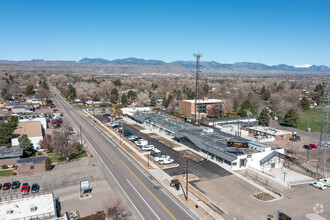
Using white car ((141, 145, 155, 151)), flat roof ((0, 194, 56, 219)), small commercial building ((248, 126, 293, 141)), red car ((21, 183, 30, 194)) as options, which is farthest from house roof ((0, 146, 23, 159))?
small commercial building ((248, 126, 293, 141))

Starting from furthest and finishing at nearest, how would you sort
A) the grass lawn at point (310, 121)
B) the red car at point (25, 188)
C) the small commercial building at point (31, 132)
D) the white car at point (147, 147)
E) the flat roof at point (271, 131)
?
the grass lawn at point (310, 121) → the flat roof at point (271, 131) → the small commercial building at point (31, 132) → the white car at point (147, 147) → the red car at point (25, 188)

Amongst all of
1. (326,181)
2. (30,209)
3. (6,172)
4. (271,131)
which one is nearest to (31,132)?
(6,172)

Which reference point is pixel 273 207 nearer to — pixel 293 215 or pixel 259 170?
pixel 293 215

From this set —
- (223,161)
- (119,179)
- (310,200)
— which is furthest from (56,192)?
(310,200)

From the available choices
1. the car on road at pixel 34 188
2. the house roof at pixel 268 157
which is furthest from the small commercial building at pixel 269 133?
the car on road at pixel 34 188

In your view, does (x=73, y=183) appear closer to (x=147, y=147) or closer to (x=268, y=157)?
(x=147, y=147)

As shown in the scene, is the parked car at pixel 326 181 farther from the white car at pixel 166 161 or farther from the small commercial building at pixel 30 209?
the small commercial building at pixel 30 209
